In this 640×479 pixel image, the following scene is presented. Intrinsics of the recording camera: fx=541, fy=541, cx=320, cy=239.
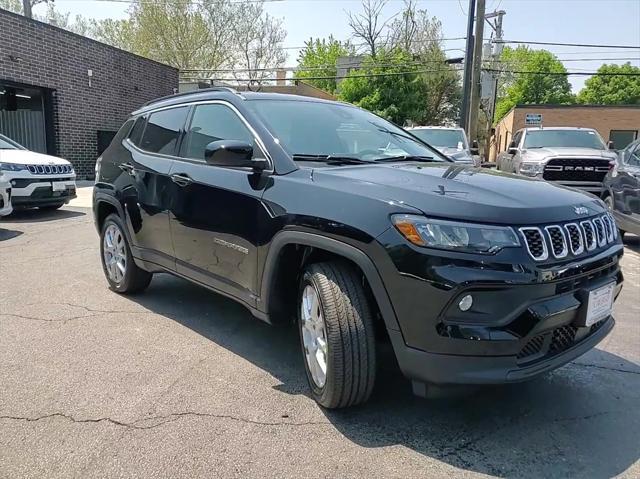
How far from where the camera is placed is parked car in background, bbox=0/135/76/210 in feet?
30.6

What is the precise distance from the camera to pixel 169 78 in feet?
66.0

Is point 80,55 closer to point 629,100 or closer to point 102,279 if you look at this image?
point 102,279

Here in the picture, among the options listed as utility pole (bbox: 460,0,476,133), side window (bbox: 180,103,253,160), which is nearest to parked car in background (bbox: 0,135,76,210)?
side window (bbox: 180,103,253,160)

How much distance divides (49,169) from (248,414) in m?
8.59

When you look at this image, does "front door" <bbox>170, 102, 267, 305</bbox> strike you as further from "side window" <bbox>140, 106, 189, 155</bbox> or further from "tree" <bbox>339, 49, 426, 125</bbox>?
"tree" <bbox>339, 49, 426, 125</bbox>

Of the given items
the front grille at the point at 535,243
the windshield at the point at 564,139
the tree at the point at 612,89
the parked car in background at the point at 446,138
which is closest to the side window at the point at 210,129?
the front grille at the point at 535,243

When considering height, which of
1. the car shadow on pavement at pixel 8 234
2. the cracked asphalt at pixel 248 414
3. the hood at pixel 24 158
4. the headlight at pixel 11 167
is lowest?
the car shadow on pavement at pixel 8 234

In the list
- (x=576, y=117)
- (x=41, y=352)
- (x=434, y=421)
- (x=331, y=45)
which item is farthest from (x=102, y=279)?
(x=331, y=45)

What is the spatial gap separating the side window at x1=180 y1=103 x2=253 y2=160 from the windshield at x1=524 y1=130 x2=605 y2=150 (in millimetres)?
9524

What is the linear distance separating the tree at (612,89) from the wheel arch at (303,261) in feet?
202

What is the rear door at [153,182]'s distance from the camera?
13.8 feet

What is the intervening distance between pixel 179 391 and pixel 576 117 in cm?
3082

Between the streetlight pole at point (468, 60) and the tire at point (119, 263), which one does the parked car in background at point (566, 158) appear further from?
the tire at point (119, 263)

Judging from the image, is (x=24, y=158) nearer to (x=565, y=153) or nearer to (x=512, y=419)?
(x=512, y=419)
